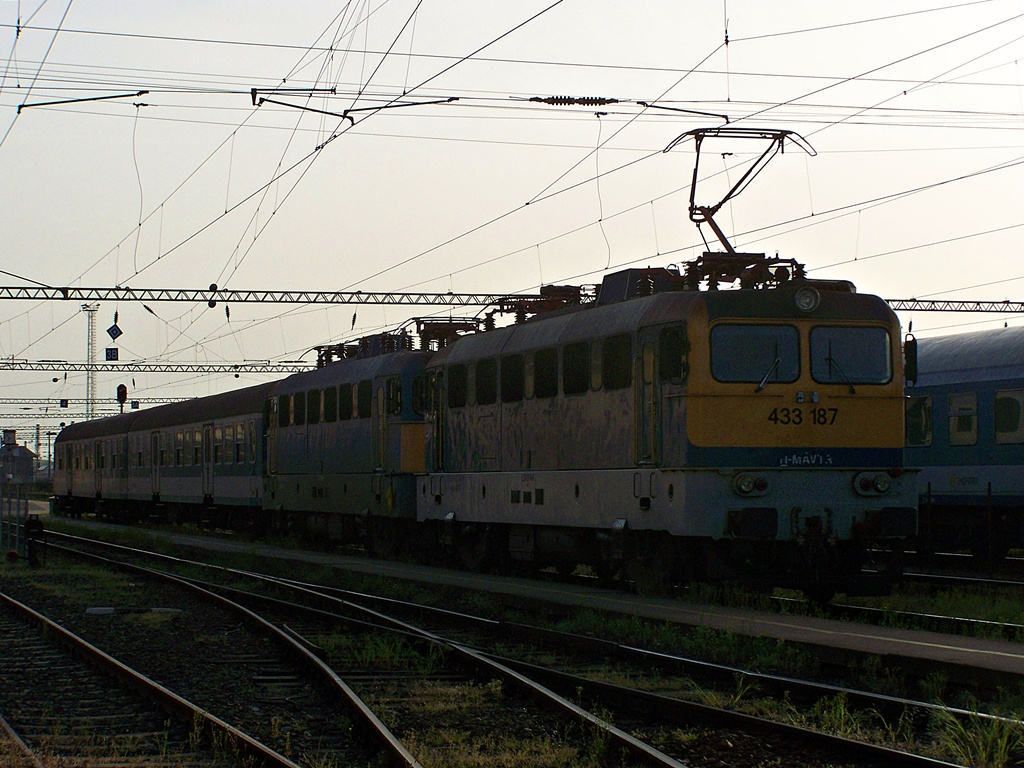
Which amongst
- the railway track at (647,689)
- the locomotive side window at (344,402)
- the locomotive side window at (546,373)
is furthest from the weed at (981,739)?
the locomotive side window at (344,402)

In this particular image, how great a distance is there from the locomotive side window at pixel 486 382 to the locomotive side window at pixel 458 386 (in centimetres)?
49

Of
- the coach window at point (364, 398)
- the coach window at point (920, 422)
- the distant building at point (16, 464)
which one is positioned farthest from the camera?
the distant building at point (16, 464)

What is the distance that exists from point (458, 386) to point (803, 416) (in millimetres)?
7205

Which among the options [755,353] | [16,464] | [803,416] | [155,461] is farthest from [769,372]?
[155,461]

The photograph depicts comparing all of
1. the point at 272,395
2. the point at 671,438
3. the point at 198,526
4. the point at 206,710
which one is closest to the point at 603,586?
the point at 671,438

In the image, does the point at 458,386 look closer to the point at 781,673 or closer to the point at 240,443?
the point at 781,673

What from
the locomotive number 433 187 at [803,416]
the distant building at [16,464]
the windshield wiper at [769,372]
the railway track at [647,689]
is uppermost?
the windshield wiper at [769,372]

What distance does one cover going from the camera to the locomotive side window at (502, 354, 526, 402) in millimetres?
19188

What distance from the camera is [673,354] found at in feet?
49.8

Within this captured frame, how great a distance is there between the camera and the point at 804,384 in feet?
50.6

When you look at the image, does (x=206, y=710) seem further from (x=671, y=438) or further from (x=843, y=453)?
(x=843, y=453)

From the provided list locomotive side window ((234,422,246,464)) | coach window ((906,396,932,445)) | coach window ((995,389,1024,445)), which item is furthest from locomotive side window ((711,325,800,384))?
locomotive side window ((234,422,246,464))

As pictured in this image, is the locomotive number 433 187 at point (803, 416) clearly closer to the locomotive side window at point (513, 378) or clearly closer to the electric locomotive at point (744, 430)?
the electric locomotive at point (744, 430)

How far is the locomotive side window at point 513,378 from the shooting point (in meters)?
19.2
